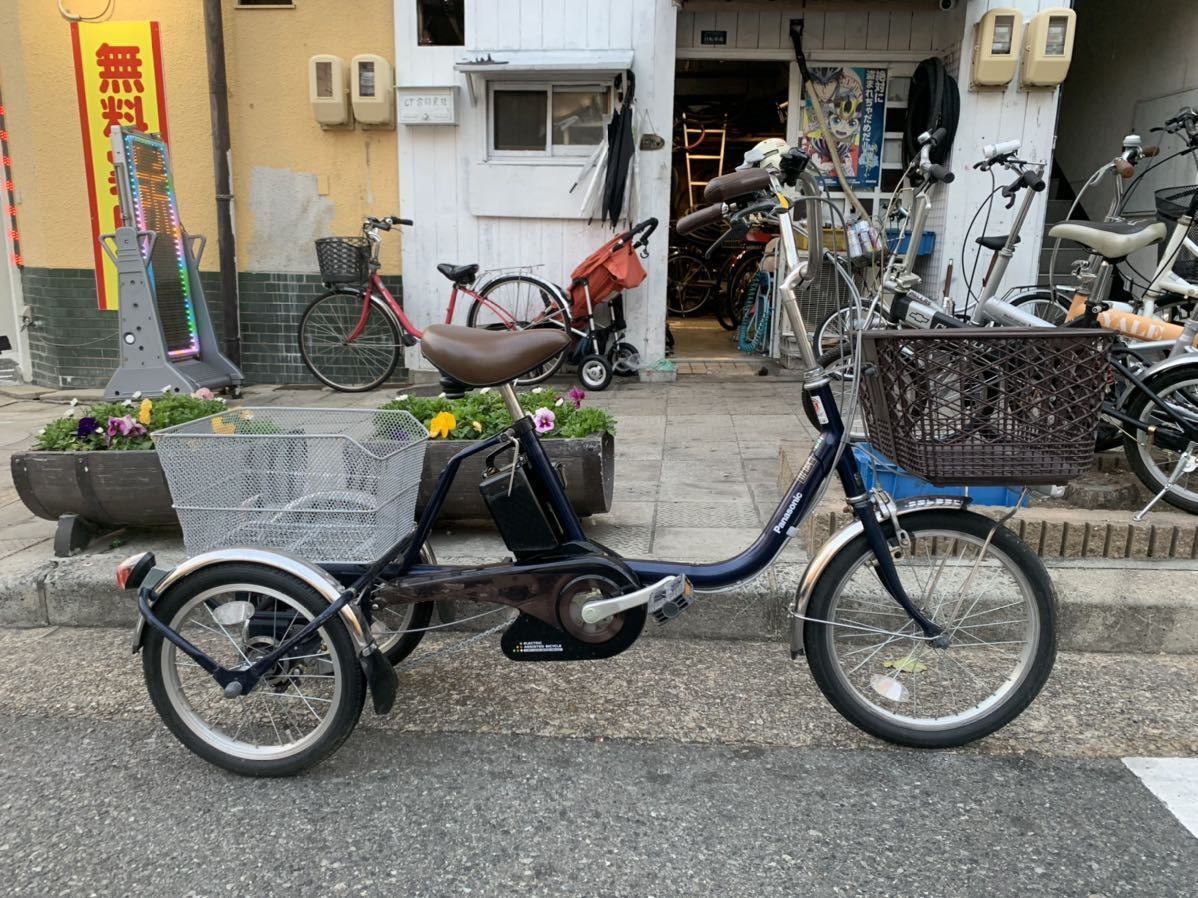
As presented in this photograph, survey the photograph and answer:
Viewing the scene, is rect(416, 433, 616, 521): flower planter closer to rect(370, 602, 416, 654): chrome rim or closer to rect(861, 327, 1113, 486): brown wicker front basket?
rect(370, 602, 416, 654): chrome rim

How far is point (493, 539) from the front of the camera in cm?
411

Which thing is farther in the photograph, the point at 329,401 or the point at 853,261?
the point at 329,401

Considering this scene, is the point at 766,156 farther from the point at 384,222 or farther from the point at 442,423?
the point at 384,222

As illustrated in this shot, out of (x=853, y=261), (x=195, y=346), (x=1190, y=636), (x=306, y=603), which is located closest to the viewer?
(x=306, y=603)

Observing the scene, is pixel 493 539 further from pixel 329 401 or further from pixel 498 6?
pixel 498 6

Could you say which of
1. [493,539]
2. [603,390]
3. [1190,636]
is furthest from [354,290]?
[1190,636]

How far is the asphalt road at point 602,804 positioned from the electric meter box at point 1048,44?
17.9 feet

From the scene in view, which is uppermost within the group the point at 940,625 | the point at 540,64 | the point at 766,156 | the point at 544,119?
the point at 540,64

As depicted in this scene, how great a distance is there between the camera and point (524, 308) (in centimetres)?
780

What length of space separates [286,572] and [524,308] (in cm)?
549

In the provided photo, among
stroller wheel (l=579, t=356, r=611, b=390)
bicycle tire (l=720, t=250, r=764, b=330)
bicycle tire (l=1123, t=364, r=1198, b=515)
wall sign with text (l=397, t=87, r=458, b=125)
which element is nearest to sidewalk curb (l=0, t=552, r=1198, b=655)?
bicycle tire (l=1123, t=364, r=1198, b=515)

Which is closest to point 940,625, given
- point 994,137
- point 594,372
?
point 594,372

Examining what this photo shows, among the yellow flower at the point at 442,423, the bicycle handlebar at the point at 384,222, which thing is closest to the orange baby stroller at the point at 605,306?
the bicycle handlebar at the point at 384,222

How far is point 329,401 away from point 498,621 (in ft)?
14.5
